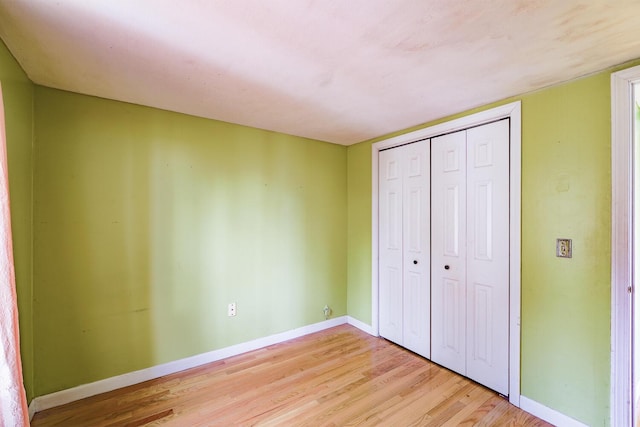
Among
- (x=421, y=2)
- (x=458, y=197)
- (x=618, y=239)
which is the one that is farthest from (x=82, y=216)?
(x=618, y=239)

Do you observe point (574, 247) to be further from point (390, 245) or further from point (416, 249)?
point (390, 245)

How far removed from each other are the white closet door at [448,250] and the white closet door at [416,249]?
0.07m

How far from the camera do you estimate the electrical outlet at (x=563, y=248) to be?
184 cm

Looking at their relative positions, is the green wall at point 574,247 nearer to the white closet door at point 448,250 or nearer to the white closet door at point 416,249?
the white closet door at point 448,250

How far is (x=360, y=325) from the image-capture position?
3412 millimetres

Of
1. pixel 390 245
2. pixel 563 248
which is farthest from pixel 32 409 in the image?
pixel 563 248

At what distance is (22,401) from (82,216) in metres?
1.32

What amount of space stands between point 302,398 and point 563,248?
2116 millimetres

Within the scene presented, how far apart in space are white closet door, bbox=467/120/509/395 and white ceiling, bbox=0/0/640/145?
1.19ft

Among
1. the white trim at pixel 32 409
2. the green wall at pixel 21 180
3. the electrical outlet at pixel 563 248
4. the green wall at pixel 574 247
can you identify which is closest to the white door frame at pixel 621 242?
the green wall at pixel 574 247

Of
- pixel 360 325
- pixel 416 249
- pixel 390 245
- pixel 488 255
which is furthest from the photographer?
pixel 360 325

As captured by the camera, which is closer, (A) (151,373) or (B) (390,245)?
(A) (151,373)

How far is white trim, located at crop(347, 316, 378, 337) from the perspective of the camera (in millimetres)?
3286

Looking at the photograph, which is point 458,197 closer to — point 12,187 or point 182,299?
point 182,299
